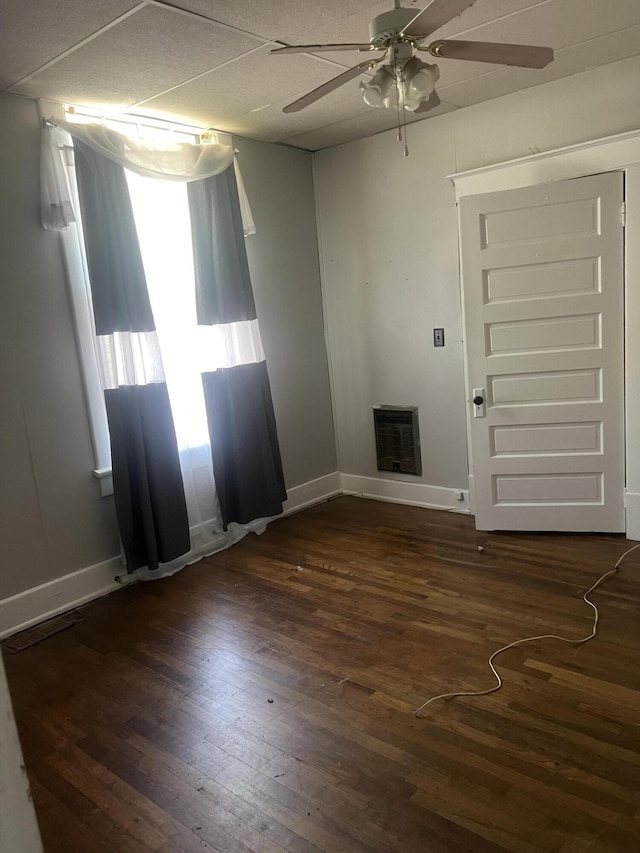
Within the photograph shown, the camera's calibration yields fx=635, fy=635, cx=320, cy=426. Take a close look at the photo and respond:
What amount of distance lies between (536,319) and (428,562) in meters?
1.59

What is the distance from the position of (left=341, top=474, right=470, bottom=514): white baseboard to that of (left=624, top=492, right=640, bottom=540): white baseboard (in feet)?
3.47

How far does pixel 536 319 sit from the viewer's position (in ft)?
12.5

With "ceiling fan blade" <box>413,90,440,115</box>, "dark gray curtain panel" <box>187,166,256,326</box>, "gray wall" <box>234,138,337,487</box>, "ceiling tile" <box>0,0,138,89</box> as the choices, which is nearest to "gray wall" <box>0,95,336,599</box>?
"ceiling tile" <box>0,0,138,89</box>

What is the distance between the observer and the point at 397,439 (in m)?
4.81

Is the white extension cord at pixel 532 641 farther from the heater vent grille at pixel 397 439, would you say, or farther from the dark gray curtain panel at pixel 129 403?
the dark gray curtain panel at pixel 129 403

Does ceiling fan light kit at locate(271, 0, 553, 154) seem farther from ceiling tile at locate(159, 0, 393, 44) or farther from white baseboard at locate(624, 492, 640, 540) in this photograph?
white baseboard at locate(624, 492, 640, 540)

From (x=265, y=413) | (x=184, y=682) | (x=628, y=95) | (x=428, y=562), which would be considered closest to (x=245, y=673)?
(x=184, y=682)

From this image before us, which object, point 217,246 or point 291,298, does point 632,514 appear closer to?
point 291,298

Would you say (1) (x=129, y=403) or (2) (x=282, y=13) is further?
(1) (x=129, y=403)

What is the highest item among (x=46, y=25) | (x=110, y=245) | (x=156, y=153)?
(x=46, y=25)

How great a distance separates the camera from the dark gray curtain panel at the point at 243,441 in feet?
13.5

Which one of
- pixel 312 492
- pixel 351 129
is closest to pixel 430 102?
pixel 351 129

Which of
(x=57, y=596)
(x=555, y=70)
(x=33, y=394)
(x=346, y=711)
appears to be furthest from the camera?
(x=555, y=70)

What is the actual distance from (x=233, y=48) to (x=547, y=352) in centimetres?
236
